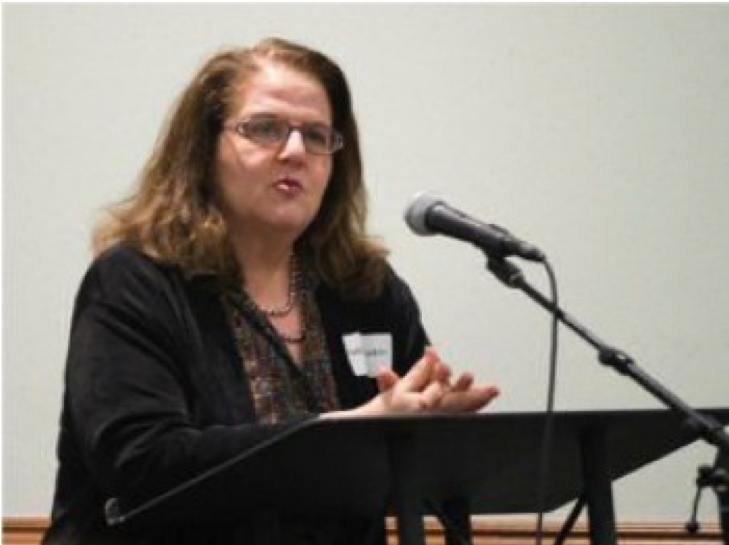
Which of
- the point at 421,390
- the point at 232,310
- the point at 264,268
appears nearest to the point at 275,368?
the point at 232,310

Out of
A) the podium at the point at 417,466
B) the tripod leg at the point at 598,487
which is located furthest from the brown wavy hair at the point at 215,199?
the tripod leg at the point at 598,487

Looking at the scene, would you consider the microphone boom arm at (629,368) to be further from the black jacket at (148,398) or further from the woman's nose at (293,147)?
the woman's nose at (293,147)

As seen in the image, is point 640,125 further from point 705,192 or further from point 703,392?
point 703,392

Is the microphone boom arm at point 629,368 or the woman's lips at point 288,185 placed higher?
the woman's lips at point 288,185

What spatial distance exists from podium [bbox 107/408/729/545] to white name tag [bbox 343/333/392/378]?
1.12ft

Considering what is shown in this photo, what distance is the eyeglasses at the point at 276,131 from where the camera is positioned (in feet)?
7.32

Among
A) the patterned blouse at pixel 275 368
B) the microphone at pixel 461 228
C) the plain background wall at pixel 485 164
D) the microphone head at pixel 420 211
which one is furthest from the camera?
the plain background wall at pixel 485 164

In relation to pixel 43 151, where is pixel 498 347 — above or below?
below

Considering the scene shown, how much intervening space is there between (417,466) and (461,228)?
0.96ft

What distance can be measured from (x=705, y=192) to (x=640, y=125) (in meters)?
0.19

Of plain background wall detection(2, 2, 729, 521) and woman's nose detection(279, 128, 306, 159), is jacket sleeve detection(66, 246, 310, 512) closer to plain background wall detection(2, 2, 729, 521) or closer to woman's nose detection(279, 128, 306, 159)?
woman's nose detection(279, 128, 306, 159)

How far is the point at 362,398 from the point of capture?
223cm

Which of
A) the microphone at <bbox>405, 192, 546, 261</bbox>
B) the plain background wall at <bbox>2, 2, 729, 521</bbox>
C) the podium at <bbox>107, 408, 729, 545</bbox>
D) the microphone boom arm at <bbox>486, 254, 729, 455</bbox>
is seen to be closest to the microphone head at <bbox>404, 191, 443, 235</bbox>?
the microphone at <bbox>405, 192, 546, 261</bbox>

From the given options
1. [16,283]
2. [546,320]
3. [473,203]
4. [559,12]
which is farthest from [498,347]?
[16,283]
